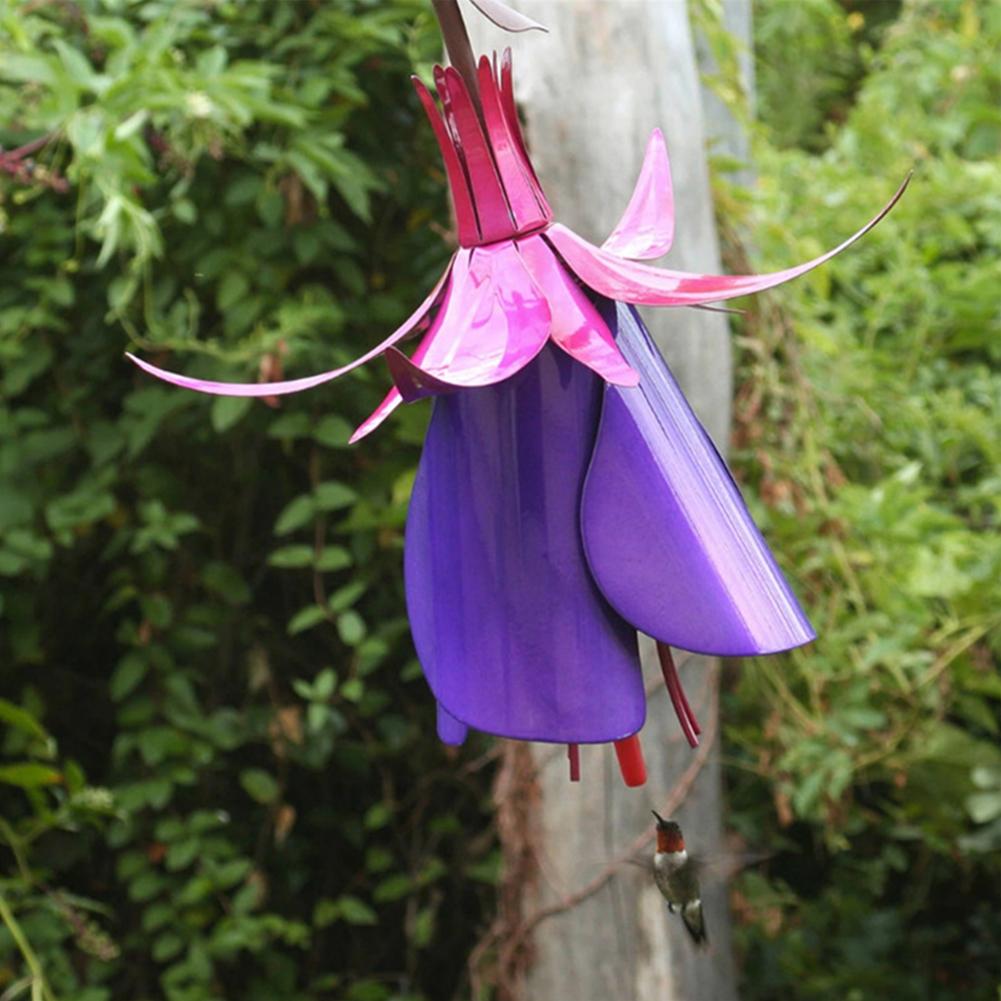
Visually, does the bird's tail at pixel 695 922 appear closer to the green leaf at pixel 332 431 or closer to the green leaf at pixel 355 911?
the green leaf at pixel 332 431

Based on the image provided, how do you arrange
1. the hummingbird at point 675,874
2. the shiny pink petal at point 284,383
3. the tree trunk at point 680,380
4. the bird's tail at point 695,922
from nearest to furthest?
the shiny pink petal at point 284,383
the hummingbird at point 675,874
the bird's tail at point 695,922
the tree trunk at point 680,380

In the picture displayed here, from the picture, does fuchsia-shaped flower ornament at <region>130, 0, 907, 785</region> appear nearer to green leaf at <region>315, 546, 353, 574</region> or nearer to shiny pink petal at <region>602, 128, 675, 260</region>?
shiny pink petal at <region>602, 128, 675, 260</region>

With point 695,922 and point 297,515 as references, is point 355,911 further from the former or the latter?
point 695,922

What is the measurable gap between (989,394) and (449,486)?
1.61 meters

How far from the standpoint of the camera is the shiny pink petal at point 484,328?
1.44ft

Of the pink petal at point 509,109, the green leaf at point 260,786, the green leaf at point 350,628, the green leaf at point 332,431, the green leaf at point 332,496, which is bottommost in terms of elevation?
the green leaf at point 260,786

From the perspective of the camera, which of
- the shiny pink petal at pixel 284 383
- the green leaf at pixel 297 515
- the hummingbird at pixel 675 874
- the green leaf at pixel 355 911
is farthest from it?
the green leaf at pixel 355 911

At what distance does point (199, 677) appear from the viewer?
1.78 meters

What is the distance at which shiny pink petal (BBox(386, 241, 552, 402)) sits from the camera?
439 mm

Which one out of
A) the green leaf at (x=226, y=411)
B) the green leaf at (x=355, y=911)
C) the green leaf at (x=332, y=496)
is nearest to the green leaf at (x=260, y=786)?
the green leaf at (x=355, y=911)

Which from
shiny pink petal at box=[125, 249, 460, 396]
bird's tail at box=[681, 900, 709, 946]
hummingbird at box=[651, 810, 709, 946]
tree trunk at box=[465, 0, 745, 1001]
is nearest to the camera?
shiny pink petal at box=[125, 249, 460, 396]

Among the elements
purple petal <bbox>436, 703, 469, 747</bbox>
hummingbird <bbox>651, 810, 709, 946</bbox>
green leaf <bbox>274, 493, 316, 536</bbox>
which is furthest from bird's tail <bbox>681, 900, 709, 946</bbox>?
green leaf <bbox>274, 493, 316, 536</bbox>

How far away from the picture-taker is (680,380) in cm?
Result: 146

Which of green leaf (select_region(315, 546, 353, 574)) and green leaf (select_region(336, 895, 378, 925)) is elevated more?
green leaf (select_region(315, 546, 353, 574))
